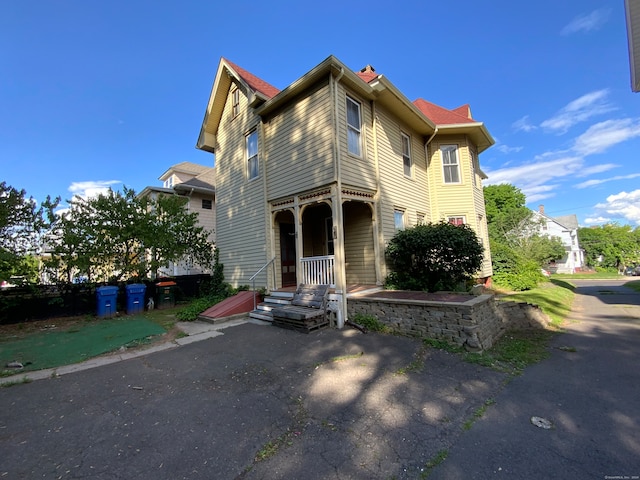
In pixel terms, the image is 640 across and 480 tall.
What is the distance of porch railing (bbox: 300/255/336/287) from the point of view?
315 inches

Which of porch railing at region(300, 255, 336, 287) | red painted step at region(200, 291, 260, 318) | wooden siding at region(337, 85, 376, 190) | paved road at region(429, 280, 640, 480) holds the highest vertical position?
wooden siding at region(337, 85, 376, 190)

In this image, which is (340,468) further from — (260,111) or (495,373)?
(260,111)

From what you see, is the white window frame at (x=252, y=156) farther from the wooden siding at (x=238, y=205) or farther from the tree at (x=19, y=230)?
the tree at (x=19, y=230)

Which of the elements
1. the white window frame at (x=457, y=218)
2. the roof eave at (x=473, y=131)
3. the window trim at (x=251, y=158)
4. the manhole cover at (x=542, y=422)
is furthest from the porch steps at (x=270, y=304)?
the roof eave at (x=473, y=131)

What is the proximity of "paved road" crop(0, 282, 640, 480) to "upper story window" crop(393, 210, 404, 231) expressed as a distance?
535 centimetres

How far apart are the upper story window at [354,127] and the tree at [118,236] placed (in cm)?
685

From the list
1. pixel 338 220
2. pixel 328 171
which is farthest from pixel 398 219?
pixel 328 171

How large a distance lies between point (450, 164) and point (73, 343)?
14.0m

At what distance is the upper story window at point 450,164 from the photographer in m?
12.7

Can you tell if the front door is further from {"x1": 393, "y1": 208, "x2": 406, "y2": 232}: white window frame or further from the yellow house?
{"x1": 393, "y1": 208, "x2": 406, "y2": 232}: white window frame

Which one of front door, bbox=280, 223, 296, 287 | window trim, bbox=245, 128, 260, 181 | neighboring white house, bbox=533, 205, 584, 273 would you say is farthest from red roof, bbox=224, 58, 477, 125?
neighboring white house, bbox=533, 205, 584, 273

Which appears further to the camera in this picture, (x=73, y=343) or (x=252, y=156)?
(x=252, y=156)

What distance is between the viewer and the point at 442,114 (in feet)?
44.0

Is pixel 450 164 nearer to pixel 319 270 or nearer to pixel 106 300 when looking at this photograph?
pixel 319 270
